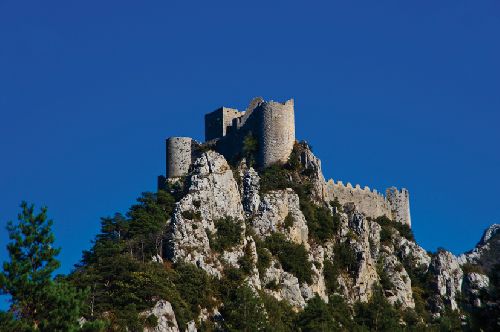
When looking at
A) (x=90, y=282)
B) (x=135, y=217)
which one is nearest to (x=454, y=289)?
(x=135, y=217)

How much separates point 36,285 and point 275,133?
3476 centimetres

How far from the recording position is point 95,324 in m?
37.7

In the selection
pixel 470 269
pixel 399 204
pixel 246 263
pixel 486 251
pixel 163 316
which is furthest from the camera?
pixel 486 251

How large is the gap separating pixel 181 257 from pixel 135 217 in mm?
8098

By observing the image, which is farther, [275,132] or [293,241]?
[275,132]

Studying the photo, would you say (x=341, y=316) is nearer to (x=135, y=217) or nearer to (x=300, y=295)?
(x=300, y=295)

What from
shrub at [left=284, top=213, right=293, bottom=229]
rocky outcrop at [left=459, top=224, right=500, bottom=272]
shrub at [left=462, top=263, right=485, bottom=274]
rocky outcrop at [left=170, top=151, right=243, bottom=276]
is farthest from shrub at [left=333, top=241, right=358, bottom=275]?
rocky outcrop at [left=459, top=224, right=500, bottom=272]

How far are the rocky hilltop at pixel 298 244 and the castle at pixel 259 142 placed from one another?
1025 millimetres

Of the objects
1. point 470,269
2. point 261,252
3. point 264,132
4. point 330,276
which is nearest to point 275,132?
point 264,132

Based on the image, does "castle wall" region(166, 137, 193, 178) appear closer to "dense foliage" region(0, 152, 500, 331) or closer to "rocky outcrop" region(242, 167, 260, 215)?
"dense foliage" region(0, 152, 500, 331)

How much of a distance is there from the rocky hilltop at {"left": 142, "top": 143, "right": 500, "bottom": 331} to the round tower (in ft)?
2.90

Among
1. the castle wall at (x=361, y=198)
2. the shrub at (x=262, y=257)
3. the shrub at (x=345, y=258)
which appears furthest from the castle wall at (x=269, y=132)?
the shrub at (x=262, y=257)

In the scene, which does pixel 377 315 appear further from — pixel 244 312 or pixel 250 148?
pixel 250 148

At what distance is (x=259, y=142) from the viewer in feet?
235
